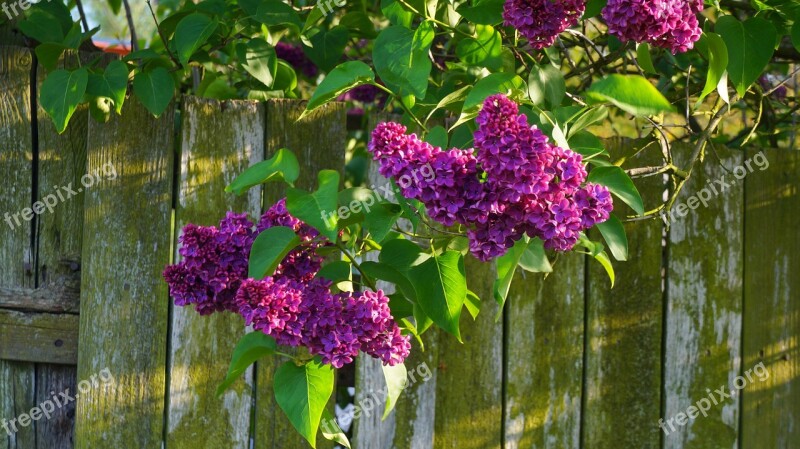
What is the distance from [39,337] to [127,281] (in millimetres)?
273

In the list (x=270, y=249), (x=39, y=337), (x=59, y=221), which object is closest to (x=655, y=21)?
(x=270, y=249)

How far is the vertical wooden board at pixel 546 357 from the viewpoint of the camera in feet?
7.56

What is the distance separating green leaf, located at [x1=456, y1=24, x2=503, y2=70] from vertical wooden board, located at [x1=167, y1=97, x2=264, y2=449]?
0.64 metres

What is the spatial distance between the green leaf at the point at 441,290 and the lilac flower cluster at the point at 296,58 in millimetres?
1523

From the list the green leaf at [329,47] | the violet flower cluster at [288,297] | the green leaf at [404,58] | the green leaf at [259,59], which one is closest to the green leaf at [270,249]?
the violet flower cluster at [288,297]

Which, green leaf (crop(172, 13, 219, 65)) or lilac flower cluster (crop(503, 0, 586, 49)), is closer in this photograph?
lilac flower cluster (crop(503, 0, 586, 49))

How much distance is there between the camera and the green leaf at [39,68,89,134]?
1943 mm

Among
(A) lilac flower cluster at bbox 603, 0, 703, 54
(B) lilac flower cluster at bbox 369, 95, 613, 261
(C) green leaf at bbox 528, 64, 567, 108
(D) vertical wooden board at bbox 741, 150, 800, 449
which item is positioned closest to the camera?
(B) lilac flower cluster at bbox 369, 95, 613, 261

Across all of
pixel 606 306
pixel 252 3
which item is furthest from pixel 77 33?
pixel 606 306

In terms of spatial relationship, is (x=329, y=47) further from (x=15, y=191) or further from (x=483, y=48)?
(x=15, y=191)

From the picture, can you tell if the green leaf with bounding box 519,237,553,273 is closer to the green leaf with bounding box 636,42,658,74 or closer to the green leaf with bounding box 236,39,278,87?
the green leaf with bounding box 636,42,658,74

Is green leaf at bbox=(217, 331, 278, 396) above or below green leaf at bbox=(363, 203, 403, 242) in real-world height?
below

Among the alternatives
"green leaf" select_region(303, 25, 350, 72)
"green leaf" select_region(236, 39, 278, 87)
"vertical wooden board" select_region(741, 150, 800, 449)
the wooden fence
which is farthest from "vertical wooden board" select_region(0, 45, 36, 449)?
"vertical wooden board" select_region(741, 150, 800, 449)

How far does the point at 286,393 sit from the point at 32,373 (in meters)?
1.01
